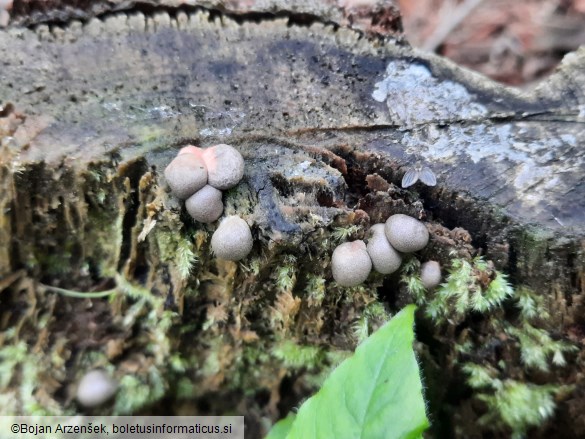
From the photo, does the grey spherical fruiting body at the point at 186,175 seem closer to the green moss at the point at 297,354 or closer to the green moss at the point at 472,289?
the green moss at the point at 297,354

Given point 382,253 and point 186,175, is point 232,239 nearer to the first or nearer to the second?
point 186,175

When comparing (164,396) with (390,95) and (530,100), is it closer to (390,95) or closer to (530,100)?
(390,95)

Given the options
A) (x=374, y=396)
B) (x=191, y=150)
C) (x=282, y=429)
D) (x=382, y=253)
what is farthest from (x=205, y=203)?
(x=282, y=429)

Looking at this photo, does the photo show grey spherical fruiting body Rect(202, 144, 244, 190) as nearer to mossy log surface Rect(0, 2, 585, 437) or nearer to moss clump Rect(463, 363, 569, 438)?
mossy log surface Rect(0, 2, 585, 437)

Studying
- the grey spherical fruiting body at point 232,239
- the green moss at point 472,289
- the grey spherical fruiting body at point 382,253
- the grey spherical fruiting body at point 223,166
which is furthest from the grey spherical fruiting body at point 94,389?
the green moss at point 472,289

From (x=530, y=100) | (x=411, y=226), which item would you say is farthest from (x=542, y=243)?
(x=530, y=100)

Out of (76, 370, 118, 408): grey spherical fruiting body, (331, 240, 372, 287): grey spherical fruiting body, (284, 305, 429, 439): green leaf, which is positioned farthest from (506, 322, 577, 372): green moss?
(76, 370, 118, 408): grey spherical fruiting body
